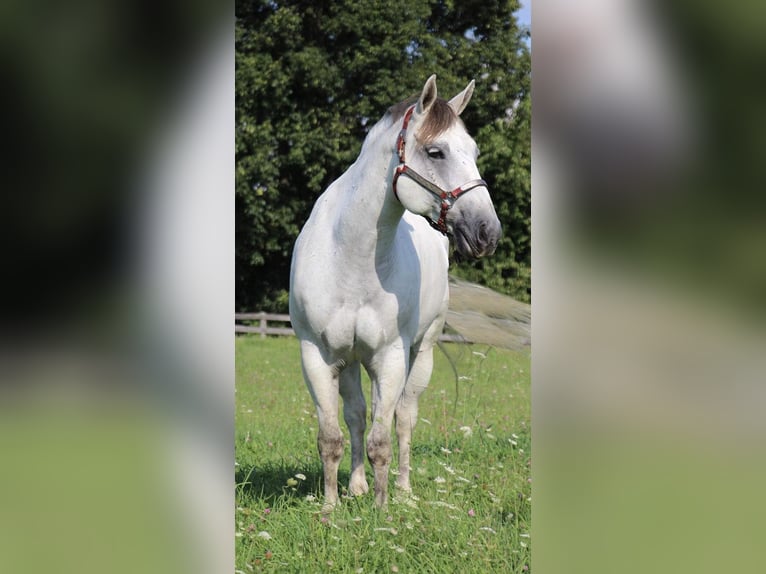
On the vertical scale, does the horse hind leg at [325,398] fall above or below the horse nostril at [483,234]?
below

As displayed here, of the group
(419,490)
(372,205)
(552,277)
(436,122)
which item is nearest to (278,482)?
(419,490)

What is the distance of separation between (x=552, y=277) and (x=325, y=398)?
167 cm

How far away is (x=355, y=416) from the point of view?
3.74 metres

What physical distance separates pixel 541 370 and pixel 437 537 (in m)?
1.38

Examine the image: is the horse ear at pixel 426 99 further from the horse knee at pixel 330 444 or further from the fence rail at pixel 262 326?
the fence rail at pixel 262 326

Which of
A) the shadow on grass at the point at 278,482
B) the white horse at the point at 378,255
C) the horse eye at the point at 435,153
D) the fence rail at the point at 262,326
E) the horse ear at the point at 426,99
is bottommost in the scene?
the fence rail at the point at 262,326

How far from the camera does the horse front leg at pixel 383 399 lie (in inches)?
134

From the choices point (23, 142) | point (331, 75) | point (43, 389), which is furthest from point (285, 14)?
point (43, 389)

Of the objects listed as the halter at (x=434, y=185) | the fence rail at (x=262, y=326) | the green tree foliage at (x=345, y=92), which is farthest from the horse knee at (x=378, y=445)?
the fence rail at (x=262, y=326)

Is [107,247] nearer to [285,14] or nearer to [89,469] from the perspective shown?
[89,469]

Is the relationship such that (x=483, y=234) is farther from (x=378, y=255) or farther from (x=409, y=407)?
(x=409, y=407)

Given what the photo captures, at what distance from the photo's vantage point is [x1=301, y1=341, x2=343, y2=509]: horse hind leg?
3385 millimetres

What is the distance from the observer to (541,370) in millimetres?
1979

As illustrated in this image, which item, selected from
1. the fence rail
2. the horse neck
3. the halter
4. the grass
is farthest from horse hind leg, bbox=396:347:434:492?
the fence rail
